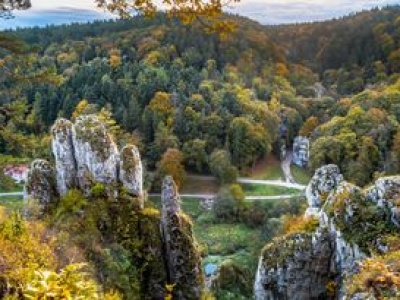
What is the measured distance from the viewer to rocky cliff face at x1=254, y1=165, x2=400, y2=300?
16031mm

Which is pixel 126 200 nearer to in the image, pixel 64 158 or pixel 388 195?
pixel 64 158

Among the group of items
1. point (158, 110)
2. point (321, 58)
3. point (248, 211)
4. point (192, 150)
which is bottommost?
point (248, 211)

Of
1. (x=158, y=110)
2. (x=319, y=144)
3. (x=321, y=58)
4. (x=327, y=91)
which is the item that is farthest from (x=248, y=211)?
(x=321, y=58)

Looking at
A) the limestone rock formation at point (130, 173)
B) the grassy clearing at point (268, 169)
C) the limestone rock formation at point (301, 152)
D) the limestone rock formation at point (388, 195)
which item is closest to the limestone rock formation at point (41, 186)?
the limestone rock formation at point (130, 173)

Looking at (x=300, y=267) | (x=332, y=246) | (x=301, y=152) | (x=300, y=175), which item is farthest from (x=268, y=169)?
(x=332, y=246)

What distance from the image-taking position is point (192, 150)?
6162cm

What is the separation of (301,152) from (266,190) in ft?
41.2

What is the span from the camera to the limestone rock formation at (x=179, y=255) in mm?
19516

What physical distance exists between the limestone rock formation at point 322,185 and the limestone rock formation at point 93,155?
27.4ft

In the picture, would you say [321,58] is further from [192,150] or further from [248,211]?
[248,211]

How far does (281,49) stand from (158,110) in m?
49.0

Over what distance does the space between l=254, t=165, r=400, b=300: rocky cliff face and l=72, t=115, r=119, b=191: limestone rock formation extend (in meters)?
7.07

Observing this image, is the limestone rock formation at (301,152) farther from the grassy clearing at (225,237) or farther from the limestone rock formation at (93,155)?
the limestone rock formation at (93,155)

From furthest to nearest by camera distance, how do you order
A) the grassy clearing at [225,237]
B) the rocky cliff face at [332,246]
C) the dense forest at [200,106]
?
the grassy clearing at [225,237] → the dense forest at [200,106] → the rocky cliff face at [332,246]
